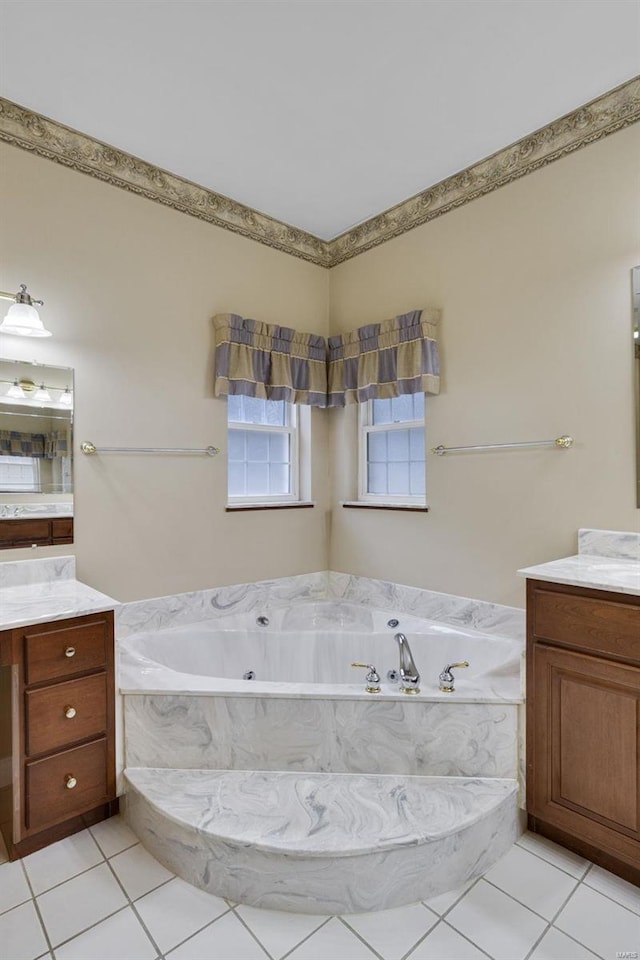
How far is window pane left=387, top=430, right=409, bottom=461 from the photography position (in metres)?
3.01

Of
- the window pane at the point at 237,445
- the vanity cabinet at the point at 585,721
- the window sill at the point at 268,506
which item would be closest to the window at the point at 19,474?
the window sill at the point at 268,506

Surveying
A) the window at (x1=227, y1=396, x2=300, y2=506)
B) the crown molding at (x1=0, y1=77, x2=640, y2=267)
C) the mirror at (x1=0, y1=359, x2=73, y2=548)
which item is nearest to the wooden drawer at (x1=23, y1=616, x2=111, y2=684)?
the mirror at (x1=0, y1=359, x2=73, y2=548)

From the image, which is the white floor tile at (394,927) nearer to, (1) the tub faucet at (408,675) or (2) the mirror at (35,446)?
(1) the tub faucet at (408,675)

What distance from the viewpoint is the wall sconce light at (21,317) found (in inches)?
79.2

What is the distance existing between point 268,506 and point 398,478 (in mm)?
793

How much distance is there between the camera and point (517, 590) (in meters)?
2.39

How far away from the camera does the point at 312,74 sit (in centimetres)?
192

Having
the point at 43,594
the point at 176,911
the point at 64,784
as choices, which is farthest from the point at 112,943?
the point at 43,594

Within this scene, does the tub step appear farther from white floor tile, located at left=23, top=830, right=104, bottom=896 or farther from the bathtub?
the bathtub

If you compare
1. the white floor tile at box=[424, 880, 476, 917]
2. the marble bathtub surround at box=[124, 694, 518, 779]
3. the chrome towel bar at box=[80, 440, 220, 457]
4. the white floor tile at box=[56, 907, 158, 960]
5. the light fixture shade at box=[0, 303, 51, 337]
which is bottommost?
the white floor tile at box=[424, 880, 476, 917]

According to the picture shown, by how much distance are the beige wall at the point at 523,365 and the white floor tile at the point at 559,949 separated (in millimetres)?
1244

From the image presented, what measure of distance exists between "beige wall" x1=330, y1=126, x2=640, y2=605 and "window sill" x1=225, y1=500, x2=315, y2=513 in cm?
48

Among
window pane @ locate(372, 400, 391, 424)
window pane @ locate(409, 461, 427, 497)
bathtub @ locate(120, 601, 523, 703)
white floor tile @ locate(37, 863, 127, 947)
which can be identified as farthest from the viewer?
window pane @ locate(372, 400, 391, 424)

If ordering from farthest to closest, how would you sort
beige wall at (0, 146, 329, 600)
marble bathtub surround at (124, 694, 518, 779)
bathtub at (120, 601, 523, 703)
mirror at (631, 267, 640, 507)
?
1. bathtub at (120, 601, 523, 703)
2. beige wall at (0, 146, 329, 600)
3. mirror at (631, 267, 640, 507)
4. marble bathtub surround at (124, 694, 518, 779)
